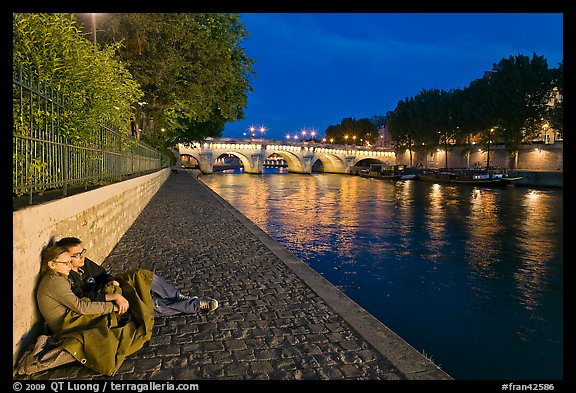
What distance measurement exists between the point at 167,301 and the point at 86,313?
115 centimetres

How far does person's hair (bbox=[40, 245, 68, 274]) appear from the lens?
12.3 ft

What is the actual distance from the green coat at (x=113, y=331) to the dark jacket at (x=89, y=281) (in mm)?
155

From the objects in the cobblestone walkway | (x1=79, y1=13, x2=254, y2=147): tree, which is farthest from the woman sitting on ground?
(x1=79, y1=13, x2=254, y2=147): tree

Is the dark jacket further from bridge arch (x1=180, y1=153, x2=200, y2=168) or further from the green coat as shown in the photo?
bridge arch (x1=180, y1=153, x2=200, y2=168)

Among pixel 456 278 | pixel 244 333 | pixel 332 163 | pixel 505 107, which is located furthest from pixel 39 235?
pixel 332 163

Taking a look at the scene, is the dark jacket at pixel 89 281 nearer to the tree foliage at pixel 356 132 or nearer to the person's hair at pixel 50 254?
the person's hair at pixel 50 254

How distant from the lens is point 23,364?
3291mm

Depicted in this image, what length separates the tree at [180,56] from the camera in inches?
619

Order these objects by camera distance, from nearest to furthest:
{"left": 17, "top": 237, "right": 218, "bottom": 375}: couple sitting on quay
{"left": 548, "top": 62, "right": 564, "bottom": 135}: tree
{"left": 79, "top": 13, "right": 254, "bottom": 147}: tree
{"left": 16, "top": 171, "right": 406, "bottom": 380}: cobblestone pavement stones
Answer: {"left": 17, "top": 237, "right": 218, "bottom": 375}: couple sitting on quay
{"left": 16, "top": 171, "right": 406, "bottom": 380}: cobblestone pavement stones
{"left": 79, "top": 13, "right": 254, "bottom": 147}: tree
{"left": 548, "top": 62, "right": 564, "bottom": 135}: tree

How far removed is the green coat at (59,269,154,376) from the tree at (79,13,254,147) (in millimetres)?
12485

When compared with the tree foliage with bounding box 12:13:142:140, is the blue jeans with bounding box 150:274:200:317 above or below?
below
